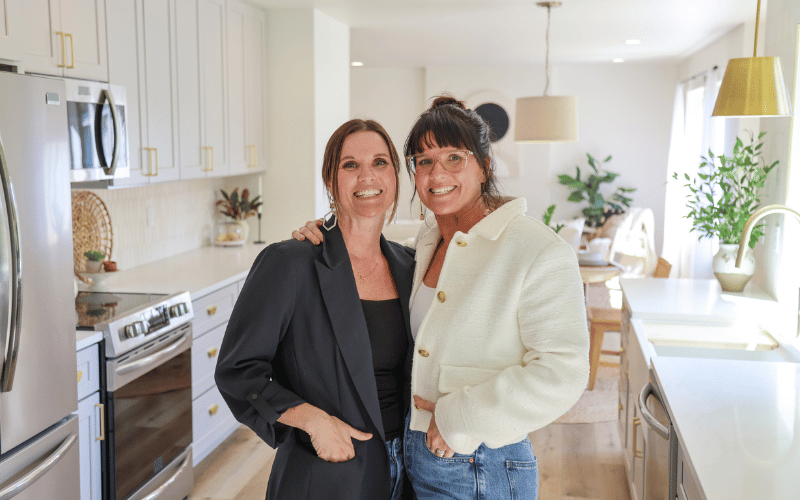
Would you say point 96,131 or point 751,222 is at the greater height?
point 96,131

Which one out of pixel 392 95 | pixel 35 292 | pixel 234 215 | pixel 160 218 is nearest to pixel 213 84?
pixel 160 218

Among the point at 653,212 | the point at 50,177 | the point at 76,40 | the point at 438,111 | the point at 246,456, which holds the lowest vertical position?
the point at 246,456

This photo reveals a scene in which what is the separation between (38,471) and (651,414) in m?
1.80

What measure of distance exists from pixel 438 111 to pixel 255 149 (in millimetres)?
3354

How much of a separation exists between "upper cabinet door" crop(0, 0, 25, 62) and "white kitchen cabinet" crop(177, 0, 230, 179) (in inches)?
53.8

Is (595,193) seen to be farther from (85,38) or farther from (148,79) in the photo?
(85,38)

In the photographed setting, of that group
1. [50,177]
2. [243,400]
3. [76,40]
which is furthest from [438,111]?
[76,40]

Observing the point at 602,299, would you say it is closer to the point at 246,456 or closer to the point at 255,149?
the point at 255,149

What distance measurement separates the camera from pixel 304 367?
4.87 ft

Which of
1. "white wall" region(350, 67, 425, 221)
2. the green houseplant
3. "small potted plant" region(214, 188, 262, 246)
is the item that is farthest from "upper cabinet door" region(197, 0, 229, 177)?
the green houseplant

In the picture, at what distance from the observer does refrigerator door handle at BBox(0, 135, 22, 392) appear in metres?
1.87

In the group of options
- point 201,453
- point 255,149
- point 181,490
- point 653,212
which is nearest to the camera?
point 181,490

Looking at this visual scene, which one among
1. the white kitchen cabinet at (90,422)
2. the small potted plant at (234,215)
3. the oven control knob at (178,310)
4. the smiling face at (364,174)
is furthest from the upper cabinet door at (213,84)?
the smiling face at (364,174)

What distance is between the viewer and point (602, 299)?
7672 mm
